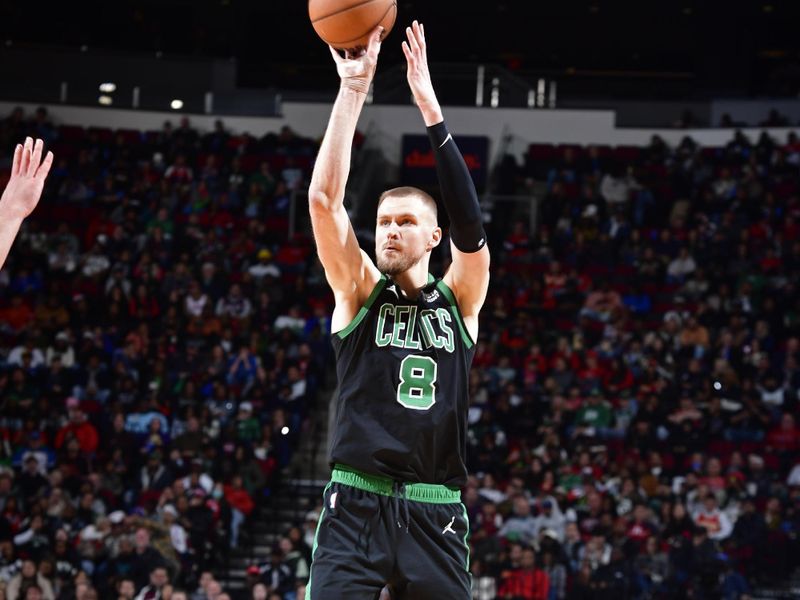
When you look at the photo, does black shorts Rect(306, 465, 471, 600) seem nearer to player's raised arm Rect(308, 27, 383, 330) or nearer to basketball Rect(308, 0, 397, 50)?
player's raised arm Rect(308, 27, 383, 330)

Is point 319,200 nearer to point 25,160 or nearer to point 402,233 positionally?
point 402,233

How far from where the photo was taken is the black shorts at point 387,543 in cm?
482

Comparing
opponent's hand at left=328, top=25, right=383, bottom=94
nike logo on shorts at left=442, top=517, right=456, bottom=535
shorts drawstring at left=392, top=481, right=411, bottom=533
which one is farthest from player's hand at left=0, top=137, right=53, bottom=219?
nike logo on shorts at left=442, top=517, right=456, bottom=535

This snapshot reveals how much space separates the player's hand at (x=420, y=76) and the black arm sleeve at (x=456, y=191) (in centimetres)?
6

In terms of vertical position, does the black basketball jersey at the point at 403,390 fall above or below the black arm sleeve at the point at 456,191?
below

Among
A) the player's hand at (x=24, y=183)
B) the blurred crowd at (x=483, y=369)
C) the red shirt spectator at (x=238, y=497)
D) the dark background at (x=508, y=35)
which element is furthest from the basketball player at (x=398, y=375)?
the dark background at (x=508, y=35)

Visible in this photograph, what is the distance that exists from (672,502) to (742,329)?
4432 mm

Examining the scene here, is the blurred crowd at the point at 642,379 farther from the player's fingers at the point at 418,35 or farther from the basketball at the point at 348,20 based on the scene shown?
the player's fingers at the point at 418,35

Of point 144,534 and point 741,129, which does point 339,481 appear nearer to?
point 144,534

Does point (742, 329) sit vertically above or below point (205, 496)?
above

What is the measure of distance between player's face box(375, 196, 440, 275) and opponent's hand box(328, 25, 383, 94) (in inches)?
19.5

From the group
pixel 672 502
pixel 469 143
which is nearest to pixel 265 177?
pixel 469 143

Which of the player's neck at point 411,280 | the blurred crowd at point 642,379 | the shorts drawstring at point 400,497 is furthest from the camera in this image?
the blurred crowd at point 642,379

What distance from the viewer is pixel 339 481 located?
5.05m
